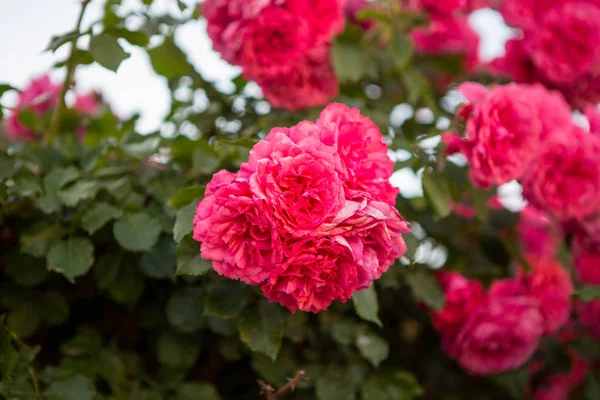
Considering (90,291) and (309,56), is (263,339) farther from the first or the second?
(309,56)

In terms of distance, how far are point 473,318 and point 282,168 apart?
1.90 feet

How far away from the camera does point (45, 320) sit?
30.7 inches

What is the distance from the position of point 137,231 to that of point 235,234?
8.6 inches

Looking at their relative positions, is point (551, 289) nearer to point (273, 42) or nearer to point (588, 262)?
point (588, 262)

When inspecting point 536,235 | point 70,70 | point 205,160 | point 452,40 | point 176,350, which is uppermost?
point 70,70

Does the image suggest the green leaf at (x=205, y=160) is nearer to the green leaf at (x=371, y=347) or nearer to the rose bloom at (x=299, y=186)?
the rose bloom at (x=299, y=186)

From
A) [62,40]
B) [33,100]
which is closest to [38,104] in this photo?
[33,100]

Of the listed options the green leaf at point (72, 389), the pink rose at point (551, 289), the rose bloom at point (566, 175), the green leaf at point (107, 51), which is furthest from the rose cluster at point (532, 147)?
the green leaf at point (72, 389)

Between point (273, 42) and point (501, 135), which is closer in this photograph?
point (501, 135)

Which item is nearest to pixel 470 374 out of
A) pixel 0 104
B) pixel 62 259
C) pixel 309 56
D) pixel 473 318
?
pixel 473 318

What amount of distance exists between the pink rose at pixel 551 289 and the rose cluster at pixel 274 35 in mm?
551

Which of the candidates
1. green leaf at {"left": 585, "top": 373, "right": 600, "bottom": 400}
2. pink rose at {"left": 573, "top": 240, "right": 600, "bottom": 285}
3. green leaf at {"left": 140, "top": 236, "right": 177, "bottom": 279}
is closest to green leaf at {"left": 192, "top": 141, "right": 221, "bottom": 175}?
green leaf at {"left": 140, "top": 236, "right": 177, "bottom": 279}

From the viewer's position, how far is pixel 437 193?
717mm

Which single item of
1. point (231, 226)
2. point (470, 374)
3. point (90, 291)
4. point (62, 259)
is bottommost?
point (470, 374)
